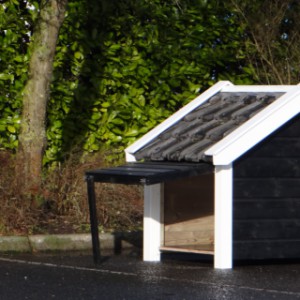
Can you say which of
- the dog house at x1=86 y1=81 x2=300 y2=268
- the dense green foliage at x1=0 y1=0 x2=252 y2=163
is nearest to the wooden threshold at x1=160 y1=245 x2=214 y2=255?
the dog house at x1=86 y1=81 x2=300 y2=268

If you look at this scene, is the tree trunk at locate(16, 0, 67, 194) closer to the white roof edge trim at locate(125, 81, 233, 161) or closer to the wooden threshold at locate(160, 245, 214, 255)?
the white roof edge trim at locate(125, 81, 233, 161)

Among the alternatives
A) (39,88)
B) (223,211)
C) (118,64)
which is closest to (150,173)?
(223,211)

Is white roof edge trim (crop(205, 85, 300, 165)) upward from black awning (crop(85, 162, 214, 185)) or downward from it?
upward

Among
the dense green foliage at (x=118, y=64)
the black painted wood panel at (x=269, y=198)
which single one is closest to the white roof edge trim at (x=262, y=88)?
the black painted wood panel at (x=269, y=198)

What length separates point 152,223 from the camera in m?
9.05

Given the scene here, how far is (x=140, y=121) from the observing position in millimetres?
12547

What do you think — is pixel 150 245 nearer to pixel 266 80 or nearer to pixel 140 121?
pixel 140 121

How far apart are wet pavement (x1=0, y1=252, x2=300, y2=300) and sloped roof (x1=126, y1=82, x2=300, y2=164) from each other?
3.09ft

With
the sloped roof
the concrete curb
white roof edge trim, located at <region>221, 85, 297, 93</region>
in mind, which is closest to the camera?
the sloped roof

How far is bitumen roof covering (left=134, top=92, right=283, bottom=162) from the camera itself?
8656mm

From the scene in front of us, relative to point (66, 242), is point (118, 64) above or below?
above

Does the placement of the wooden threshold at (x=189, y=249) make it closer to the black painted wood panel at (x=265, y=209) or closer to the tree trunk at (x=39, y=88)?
the black painted wood panel at (x=265, y=209)

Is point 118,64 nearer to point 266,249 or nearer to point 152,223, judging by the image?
point 152,223

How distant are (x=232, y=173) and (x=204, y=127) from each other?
705 millimetres
